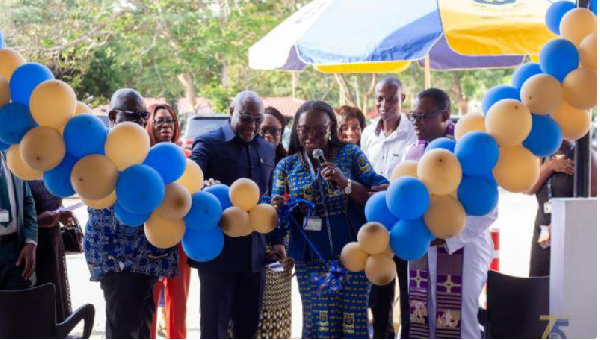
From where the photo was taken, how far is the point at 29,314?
3902 millimetres

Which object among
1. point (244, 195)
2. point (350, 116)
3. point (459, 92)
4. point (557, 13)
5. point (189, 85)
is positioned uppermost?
point (459, 92)

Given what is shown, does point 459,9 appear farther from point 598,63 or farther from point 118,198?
point 118,198

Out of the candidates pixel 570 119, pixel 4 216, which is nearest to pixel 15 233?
pixel 4 216

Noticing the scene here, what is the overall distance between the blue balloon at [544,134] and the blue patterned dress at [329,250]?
2.75 feet

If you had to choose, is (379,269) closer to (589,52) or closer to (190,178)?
(190,178)

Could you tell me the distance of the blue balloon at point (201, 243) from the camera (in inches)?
154

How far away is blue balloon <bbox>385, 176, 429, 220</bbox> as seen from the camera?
12.2ft

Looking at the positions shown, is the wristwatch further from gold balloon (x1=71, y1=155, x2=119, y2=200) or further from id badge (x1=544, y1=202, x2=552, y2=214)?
id badge (x1=544, y1=202, x2=552, y2=214)

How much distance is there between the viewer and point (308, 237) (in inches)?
165

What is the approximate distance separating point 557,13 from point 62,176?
2.58 m

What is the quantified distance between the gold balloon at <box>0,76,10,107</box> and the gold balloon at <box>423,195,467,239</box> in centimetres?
201

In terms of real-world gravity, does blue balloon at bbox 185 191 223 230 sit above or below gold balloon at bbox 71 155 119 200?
below

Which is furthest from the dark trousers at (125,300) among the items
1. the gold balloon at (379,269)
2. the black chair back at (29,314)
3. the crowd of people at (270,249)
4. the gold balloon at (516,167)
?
the gold balloon at (516,167)

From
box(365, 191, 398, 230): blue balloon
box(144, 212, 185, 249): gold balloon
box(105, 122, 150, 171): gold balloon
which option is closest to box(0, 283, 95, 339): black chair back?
box(144, 212, 185, 249): gold balloon
